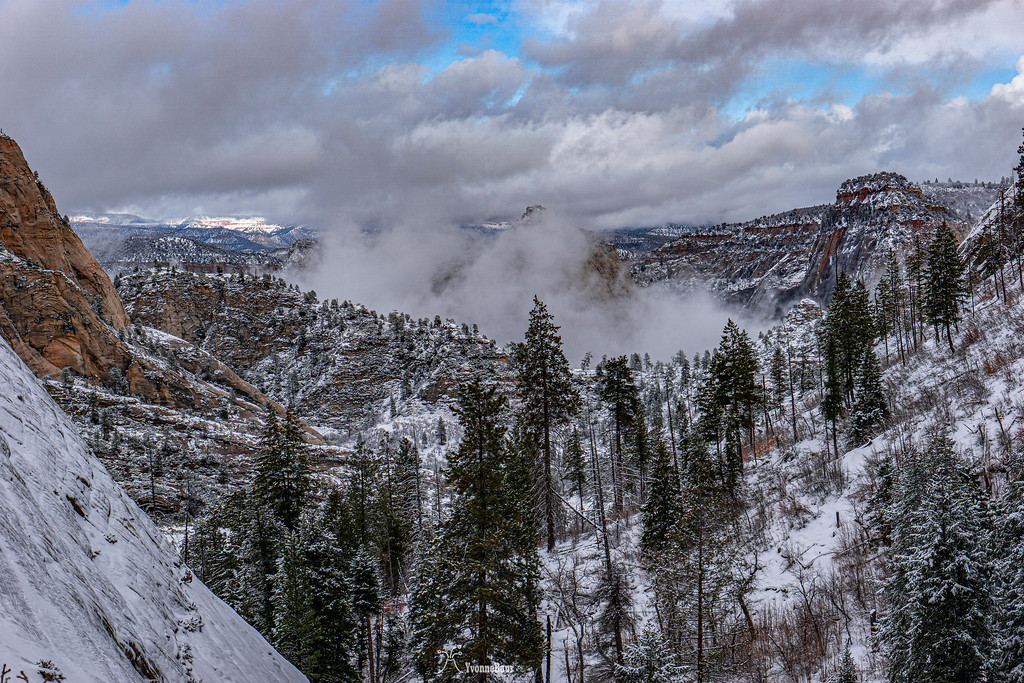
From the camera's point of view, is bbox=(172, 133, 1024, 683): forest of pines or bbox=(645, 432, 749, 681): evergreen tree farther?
bbox=(645, 432, 749, 681): evergreen tree

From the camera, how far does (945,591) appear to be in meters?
15.6

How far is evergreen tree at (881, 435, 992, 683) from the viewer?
15195 mm

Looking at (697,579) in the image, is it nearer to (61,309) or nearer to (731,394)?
(731,394)

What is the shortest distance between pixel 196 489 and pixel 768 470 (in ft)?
225

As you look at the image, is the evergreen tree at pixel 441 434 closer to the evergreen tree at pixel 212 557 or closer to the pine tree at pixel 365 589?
the evergreen tree at pixel 212 557

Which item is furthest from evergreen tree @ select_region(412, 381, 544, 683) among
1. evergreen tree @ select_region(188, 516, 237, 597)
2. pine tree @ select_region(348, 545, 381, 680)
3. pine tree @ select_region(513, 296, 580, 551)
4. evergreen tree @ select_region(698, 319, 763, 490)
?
evergreen tree @ select_region(698, 319, 763, 490)

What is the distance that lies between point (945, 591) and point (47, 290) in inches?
4695

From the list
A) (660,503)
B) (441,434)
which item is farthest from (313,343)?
(660,503)

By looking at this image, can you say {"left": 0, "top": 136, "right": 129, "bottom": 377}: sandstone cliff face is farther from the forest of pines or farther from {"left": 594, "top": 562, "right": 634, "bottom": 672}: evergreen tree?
{"left": 594, "top": 562, "right": 634, "bottom": 672}: evergreen tree

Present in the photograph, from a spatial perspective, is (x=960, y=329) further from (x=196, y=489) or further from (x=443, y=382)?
(x=443, y=382)

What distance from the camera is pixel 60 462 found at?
338 inches

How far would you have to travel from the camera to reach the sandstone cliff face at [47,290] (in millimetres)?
87000

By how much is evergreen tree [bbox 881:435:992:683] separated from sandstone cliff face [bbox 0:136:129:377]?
104m

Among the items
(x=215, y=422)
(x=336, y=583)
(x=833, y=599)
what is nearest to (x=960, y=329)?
(x=833, y=599)
